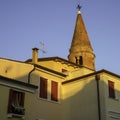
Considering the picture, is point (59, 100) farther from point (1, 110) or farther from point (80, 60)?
point (80, 60)

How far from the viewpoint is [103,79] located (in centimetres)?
2225

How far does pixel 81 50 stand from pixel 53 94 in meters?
19.8

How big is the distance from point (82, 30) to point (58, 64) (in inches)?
672

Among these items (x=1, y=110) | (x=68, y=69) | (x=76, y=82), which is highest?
(x=68, y=69)

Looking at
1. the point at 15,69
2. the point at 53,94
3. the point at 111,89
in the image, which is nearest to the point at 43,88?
the point at 53,94

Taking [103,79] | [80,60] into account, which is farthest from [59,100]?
[80,60]

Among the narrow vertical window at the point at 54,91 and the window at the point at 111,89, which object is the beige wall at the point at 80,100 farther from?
the window at the point at 111,89

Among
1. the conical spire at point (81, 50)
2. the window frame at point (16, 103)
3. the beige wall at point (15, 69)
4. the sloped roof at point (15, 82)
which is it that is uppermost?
the conical spire at point (81, 50)

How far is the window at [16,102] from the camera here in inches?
752

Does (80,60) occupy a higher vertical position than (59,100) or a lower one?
higher

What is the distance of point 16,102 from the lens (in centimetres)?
1977

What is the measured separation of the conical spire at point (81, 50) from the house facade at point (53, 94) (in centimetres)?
1619

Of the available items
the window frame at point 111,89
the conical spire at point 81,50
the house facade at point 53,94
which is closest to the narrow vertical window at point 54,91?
the house facade at point 53,94

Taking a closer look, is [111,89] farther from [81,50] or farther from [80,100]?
[81,50]
